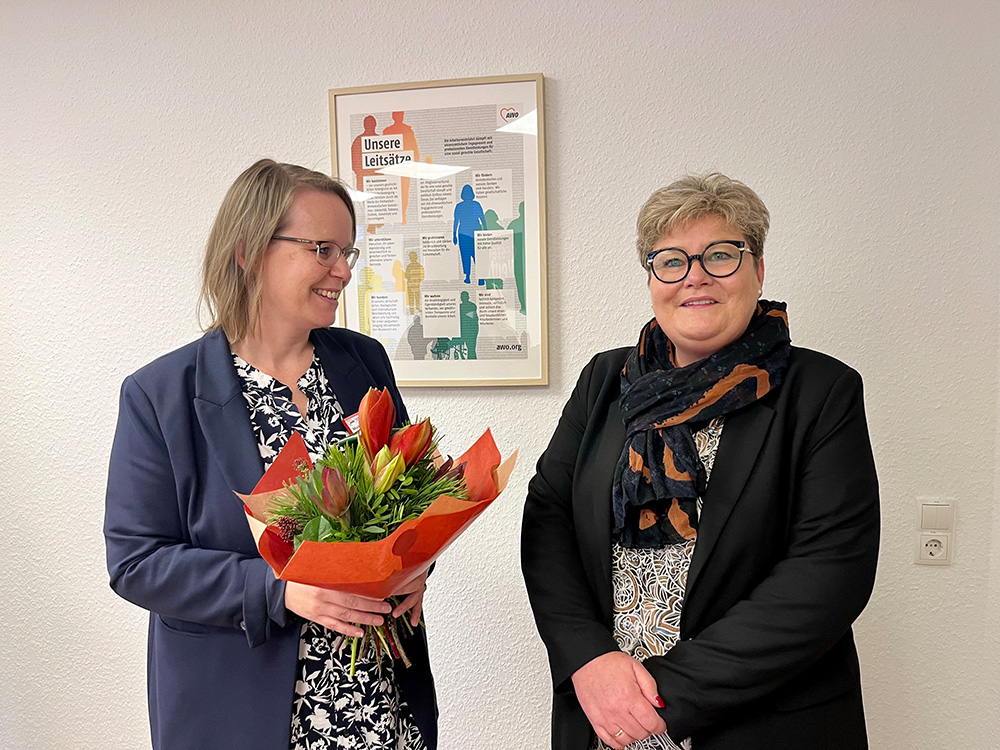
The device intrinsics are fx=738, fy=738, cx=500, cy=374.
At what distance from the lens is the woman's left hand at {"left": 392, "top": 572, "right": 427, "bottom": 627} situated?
1224 mm

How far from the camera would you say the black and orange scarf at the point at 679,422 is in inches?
51.1

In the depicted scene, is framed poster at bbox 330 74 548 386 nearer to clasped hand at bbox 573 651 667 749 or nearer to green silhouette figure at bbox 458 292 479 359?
green silhouette figure at bbox 458 292 479 359

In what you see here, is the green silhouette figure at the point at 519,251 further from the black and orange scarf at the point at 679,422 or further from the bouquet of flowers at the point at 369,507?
the bouquet of flowers at the point at 369,507

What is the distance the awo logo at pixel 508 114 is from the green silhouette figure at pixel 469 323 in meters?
0.48

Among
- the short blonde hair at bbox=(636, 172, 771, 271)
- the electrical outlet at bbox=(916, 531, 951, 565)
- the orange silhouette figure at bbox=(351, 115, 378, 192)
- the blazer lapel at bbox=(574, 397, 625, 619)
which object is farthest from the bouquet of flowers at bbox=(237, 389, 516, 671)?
the electrical outlet at bbox=(916, 531, 951, 565)

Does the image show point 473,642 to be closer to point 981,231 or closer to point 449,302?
point 449,302

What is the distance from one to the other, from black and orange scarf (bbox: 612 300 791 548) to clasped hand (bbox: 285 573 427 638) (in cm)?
43

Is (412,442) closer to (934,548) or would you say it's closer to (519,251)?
(519,251)

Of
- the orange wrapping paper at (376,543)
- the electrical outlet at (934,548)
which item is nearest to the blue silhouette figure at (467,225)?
the orange wrapping paper at (376,543)

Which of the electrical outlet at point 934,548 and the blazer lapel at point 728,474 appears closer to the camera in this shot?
the blazer lapel at point 728,474

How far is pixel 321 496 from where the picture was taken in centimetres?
103

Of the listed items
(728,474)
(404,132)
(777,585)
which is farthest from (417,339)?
(777,585)

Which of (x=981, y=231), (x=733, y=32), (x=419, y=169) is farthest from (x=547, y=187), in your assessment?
(x=981, y=231)

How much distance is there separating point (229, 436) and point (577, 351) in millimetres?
1061
